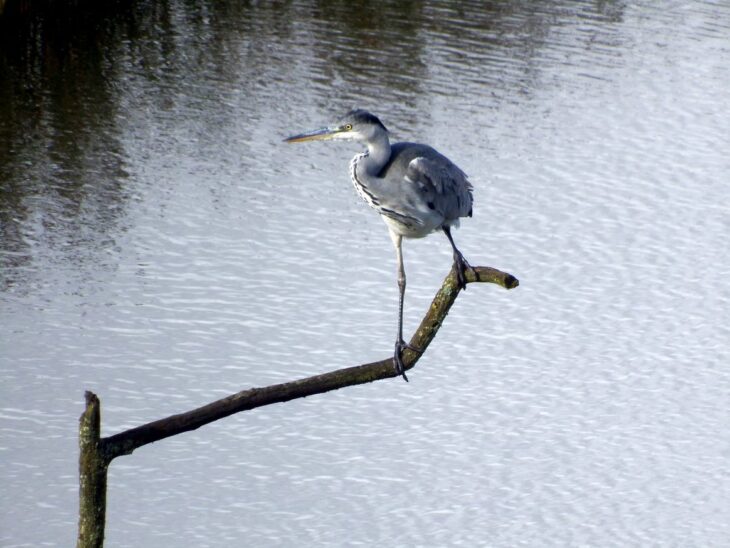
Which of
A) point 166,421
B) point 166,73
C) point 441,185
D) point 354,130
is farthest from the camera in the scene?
point 166,73

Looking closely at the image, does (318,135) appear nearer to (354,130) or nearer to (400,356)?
(354,130)

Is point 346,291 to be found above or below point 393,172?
below

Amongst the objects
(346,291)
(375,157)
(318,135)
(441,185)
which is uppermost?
(318,135)

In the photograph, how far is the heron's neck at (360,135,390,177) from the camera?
30.4 feet

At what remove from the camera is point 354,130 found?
30.2ft

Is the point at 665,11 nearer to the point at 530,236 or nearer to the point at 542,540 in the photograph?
the point at 530,236

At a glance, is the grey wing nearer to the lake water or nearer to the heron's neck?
the heron's neck

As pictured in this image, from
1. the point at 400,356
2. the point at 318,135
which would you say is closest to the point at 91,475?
the point at 400,356

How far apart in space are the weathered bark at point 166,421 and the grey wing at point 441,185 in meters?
1.33

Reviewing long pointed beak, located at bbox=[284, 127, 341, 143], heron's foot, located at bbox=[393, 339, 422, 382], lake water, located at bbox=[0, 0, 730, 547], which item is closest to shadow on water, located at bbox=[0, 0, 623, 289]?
lake water, located at bbox=[0, 0, 730, 547]

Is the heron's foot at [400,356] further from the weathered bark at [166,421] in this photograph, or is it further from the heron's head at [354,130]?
the heron's head at [354,130]

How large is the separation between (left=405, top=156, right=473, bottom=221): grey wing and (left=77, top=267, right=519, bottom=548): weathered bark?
1.33m

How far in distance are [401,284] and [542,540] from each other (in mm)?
6204

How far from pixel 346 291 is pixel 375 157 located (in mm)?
10900
